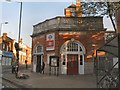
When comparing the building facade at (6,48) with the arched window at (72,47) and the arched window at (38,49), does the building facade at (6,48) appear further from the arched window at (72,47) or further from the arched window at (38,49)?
the arched window at (72,47)

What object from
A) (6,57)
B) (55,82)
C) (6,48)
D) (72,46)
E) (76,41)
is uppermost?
(6,48)

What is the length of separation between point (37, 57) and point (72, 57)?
251 inches

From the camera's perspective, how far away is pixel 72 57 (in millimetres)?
28219

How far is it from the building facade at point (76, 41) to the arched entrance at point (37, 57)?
8.57ft

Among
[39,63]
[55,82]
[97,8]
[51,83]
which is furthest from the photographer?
[39,63]

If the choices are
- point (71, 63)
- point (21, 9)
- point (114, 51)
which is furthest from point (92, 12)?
point (114, 51)

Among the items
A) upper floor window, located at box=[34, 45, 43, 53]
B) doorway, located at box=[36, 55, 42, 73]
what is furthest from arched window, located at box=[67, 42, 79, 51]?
doorway, located at box=[36, 55, 42, 73]

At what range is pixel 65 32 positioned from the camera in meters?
28.4

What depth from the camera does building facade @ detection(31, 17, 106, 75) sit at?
27.9m

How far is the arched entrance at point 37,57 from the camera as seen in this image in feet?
104

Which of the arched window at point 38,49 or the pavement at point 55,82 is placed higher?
the arched window at point 38,49

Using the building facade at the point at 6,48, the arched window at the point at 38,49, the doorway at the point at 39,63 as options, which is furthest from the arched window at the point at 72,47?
the building facade at the point at 6,48

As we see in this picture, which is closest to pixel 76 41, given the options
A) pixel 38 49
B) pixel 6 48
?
pixel 38 49

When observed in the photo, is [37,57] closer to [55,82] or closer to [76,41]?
[76,41]
